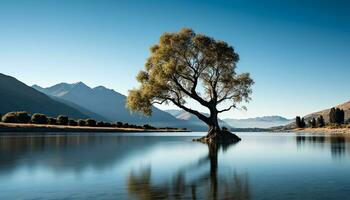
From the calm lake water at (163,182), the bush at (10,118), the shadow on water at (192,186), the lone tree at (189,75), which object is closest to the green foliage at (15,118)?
the bush at (10,118)

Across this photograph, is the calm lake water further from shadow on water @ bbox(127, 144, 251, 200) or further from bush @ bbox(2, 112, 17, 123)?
bush @ bbox(2, 112, 17, 123)

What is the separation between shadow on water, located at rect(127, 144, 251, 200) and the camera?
12.6 meters

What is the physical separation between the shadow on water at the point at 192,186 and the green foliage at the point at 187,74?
3678cm

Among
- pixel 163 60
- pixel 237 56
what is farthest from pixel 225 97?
pixel 163 60

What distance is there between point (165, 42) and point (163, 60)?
111 inches

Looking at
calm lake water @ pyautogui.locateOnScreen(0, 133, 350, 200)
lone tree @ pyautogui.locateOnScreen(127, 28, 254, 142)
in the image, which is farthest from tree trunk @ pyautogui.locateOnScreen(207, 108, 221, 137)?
calm lake water @ pyautogui.locateOnScreen(0, 133, 350, 200)

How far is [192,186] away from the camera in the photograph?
14.5m

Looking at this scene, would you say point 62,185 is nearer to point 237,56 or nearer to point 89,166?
point 89,166

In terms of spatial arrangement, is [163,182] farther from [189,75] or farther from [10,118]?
[10,118]

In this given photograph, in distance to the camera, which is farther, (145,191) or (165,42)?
(165,42)

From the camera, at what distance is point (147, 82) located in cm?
5725

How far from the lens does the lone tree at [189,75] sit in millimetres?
55469

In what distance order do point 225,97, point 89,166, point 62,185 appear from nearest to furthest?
point 62,185
point 89,166
point 225,97

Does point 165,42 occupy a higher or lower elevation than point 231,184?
higher
